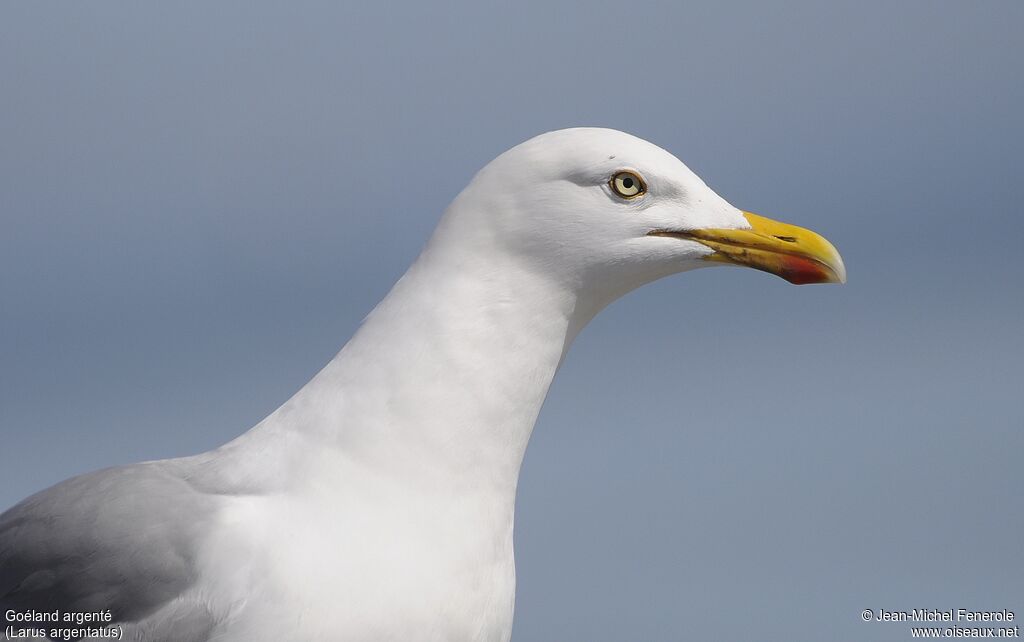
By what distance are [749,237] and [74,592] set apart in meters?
1.97

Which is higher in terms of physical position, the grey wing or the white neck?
the white neck

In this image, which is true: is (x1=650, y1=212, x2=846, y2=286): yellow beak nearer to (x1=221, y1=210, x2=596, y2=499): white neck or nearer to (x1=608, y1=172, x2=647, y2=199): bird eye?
(x1=608, y1=172, x2=647, y2=199): bird eye

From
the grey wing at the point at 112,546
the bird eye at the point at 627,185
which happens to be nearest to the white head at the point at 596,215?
the bird eye at the point at 627,185

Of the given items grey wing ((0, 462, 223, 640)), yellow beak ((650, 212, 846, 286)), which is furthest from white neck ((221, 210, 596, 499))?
yellow beak ((650, 212, 846, 286))

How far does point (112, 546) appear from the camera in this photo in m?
3.25

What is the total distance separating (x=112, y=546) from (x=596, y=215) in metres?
1.49

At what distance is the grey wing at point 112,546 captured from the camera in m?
3.19

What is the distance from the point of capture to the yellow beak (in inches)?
135

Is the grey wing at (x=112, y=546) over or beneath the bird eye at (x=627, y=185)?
beneath

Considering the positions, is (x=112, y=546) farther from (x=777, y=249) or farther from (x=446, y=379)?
(x=777, y=249)

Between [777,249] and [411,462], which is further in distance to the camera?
[777,249]

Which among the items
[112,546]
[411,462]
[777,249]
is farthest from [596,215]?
[112,546]

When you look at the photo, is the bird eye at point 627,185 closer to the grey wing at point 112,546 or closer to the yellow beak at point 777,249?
the yellow beak at point 777,249

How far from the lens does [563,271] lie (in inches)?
133
